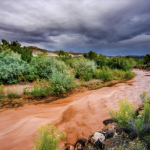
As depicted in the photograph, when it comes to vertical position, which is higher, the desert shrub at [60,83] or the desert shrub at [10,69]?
the desert shrub at [10,69]

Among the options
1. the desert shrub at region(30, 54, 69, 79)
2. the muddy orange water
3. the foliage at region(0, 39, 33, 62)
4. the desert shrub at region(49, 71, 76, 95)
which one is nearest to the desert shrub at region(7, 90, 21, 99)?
the muddy orange water

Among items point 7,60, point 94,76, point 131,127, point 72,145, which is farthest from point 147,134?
point 7,60

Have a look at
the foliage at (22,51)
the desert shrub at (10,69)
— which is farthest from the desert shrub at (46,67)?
the foliage at (22,51)

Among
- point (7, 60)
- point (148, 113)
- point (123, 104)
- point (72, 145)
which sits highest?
point (7, 60)

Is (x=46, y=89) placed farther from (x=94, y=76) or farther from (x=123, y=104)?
(x=94, y=76)

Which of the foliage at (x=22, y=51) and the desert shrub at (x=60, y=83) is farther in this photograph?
the foliage at (x=22, y=51)

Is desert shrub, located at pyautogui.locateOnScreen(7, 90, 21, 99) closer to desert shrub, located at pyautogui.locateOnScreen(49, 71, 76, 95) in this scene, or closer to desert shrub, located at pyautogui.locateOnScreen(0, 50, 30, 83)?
desert shrub, located at pyautogui.locateOnScreen(49, 71, 76, 95)

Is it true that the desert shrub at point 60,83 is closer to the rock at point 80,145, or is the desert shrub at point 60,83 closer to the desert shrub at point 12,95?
the desert shrub at point 12,95

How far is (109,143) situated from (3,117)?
4.00 m

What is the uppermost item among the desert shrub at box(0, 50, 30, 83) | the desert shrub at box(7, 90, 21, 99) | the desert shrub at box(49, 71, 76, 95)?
the desert shrub at box(0, 50, 30, 83)

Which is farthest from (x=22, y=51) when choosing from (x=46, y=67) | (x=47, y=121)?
(x=47, y=121)

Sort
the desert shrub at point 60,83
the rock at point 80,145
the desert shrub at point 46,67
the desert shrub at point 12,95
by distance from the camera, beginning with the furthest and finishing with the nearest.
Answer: the desert shrub at point 46,67 < the desert shrub at point 60,83 < the desert shrub at point 12,95 < the rock at point 80,145

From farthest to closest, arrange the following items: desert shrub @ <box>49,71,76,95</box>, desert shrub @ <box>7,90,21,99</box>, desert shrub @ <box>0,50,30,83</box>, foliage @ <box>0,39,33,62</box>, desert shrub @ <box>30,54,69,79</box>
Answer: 1. foliage @ <box>0,39,33,62</box>
2. desert shrub @ <box>30,54,69,79</box>
3. desert shrub @ <box>0,50,30,83</box>
4. desert shrub @ <box>49,71,76,95</box>
5. desert shrub @ <box>7,90,21,99</box>

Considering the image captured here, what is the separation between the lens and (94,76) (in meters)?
10.9
